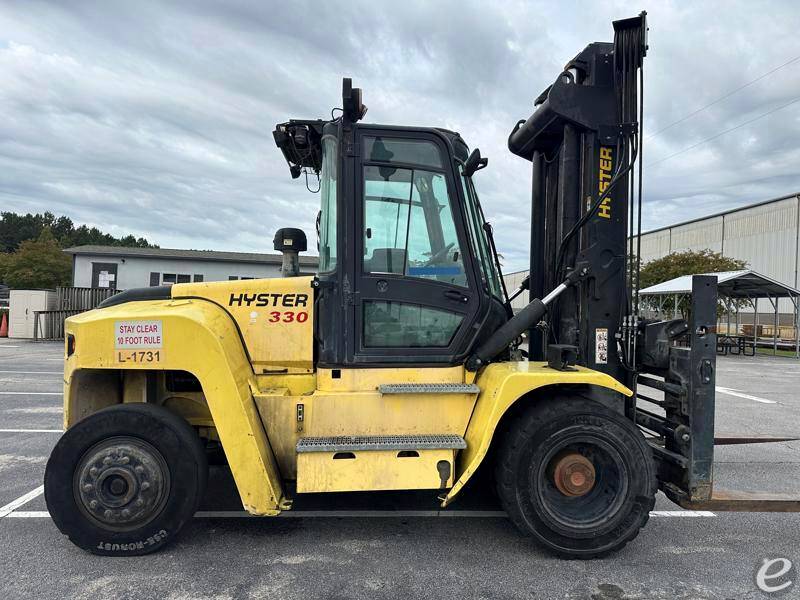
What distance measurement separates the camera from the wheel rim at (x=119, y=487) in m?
3.28

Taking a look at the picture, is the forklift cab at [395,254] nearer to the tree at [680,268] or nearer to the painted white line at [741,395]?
the painted white line at [741,395]

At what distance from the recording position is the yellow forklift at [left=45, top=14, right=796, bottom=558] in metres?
3.32

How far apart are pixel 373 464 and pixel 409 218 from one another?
68.2 inches

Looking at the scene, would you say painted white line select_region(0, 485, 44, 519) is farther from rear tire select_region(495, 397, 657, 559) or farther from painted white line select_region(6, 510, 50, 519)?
rear tire select_region(495, 397, 657, 559)

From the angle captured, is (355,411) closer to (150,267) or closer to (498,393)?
Result: (498,393)

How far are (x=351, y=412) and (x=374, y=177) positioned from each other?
1691mm

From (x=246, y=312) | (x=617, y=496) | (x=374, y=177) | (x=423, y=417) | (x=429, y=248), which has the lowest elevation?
(x=617, y=496)

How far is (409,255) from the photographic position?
362 cm

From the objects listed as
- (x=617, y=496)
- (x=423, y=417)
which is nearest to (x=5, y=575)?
(x=423, y=417)

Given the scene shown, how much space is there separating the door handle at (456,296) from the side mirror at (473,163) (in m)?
0.91

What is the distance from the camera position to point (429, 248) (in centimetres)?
364

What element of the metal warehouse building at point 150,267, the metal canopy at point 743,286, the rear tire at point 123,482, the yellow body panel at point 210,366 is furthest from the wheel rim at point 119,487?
the metal warehouse building at point 150,267

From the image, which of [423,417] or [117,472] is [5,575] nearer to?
[117,472]

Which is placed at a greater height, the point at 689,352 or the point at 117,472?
the point at 689,352
